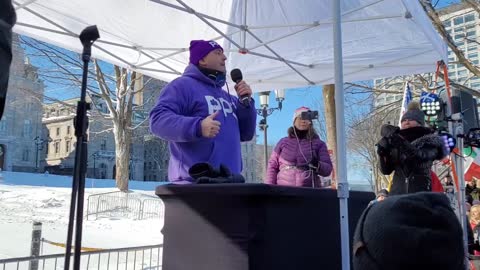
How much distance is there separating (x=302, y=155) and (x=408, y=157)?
101cm

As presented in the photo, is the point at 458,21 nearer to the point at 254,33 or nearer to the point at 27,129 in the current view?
the point at 254,33

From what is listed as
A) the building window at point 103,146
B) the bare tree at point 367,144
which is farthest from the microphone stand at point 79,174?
the building window at point 103,146

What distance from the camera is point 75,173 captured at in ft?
6.95

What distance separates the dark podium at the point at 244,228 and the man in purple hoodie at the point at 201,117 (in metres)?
0.35

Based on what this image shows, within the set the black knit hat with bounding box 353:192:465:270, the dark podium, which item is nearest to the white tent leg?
the dark podium

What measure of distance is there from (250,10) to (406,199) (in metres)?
4.40

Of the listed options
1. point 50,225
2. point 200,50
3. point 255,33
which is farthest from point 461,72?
point 200,50

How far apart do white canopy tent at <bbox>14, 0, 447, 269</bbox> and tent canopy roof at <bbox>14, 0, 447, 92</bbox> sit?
0.03 ft

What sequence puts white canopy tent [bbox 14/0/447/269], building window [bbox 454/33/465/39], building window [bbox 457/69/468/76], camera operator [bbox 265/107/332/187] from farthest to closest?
building window [bbox 457/69/468/76]
building window [bbox 454/33/465/39]
white canopy tent [bbox 14/0/447/269]
camera operator [bbox 265/107/332/187]

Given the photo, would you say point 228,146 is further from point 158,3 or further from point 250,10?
point 250,10

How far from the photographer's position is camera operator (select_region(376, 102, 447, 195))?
3951 mm

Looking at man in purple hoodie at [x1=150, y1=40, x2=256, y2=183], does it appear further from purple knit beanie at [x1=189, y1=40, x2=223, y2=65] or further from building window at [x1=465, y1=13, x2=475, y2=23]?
building window at [x1=465, y1=13, x2=475, y2=23]

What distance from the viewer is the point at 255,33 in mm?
5160

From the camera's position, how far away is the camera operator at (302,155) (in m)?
4.23
